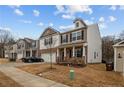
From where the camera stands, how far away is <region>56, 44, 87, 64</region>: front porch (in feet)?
90.8

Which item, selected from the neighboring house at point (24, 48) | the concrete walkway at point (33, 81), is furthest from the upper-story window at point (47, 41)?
the concrete walkway at point (33, 81)

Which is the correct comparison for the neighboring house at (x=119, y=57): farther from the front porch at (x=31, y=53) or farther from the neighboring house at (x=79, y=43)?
the front porch at (x=31, y=53)

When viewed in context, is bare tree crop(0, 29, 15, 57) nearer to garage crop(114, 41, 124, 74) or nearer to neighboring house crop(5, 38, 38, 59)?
neighboring house crop(5, 38, 38, 59)

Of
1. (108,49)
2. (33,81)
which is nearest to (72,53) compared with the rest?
(108,49)

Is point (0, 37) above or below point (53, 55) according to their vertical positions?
above

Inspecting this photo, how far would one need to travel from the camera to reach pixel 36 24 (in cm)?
3534

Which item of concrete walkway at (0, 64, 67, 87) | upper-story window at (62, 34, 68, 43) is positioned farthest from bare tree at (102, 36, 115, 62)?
concrete walkway at (0, 64, 67, 87)

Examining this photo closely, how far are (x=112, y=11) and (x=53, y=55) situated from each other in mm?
12189

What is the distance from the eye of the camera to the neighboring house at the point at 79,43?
2973 cm

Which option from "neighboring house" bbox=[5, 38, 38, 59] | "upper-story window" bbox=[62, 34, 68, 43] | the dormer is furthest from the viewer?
"neighboring house" bbox=[5, 38, 38, 59]

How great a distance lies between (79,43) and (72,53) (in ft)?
8.73

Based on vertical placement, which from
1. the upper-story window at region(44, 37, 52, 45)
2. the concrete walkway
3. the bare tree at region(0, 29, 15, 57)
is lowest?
the concrete walkway
